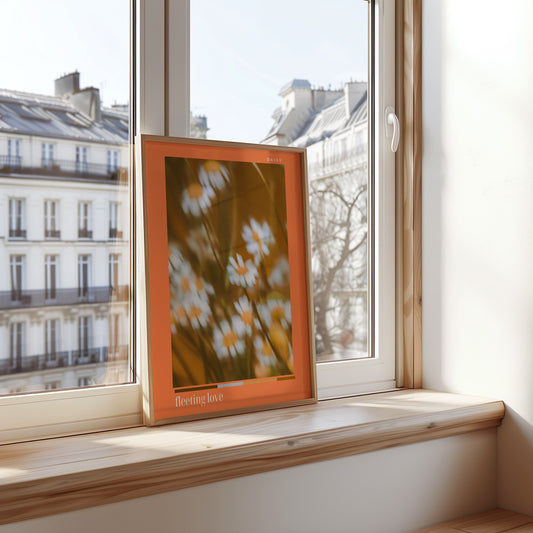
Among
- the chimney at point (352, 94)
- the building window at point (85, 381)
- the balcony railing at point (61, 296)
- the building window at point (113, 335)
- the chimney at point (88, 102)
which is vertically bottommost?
the building window at point (85, 381)

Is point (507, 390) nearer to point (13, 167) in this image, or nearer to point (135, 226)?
point (135, 226)

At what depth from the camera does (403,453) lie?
1.29m

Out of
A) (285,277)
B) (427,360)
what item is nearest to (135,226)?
(285,277)

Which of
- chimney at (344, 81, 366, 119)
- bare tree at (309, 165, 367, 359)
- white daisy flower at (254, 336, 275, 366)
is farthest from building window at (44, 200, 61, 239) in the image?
chimney at (344, 81, 366, 119)

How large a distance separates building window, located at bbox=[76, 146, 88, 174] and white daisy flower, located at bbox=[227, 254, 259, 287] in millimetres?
338

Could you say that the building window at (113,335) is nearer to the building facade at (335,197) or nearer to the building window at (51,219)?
the building window at (51,219)

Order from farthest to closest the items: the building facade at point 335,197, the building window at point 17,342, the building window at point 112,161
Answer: the building facade at point 335,197 → the building window at point 112,161 → the building window at point 17,342

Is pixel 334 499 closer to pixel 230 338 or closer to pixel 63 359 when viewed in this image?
pixel 230 338

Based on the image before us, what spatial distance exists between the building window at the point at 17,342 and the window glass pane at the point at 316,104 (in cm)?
54

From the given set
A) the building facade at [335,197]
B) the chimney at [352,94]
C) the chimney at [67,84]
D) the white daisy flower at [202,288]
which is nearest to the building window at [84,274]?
the white daisy flower at [202,288]

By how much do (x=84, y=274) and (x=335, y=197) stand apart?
0.66 metres

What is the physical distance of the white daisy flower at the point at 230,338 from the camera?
4.12 feet

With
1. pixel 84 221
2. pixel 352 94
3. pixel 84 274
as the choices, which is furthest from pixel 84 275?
pixel 352 94

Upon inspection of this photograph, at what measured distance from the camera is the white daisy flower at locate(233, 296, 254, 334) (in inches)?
50.9
